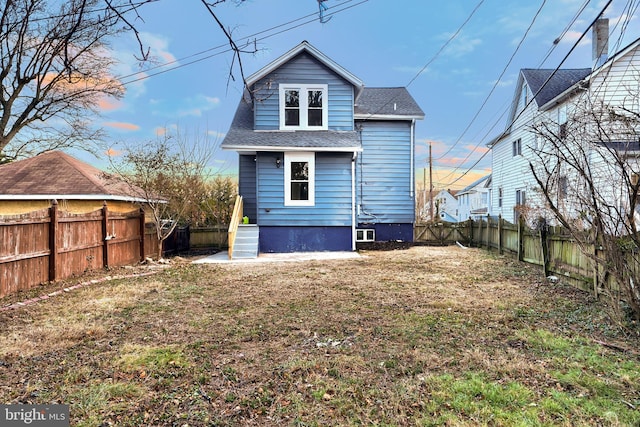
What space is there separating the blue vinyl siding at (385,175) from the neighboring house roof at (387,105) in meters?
0.42

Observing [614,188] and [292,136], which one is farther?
[292,136]

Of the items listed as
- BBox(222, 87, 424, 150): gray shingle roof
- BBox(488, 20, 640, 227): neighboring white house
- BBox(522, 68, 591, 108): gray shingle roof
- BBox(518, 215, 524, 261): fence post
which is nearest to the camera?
BBox(488, 20, 640, 227): neighboring white house

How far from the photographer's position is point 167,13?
3186 millimetres

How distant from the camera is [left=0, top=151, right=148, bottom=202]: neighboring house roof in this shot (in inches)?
424

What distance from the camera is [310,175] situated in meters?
12.2

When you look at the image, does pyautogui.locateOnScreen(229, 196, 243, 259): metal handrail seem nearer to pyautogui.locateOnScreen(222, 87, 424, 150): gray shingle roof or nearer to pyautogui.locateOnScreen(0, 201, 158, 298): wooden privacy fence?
pyautogui.locateOnScreen(222, 87, 424, 150): gray shingle roof

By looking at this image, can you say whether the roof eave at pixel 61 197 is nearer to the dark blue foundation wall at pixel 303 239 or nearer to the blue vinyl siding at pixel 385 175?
the dark blue foundation wall at pixel 303 239

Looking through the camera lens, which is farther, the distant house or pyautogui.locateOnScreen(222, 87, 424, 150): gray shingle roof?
pyautogui.locateOnScreen(222, 87, 424, 150): gray shingle roof

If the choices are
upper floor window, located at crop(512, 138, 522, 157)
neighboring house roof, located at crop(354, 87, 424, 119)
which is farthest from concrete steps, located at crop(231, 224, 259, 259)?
upper floor window, located at crop(512, 138, 522, 157)

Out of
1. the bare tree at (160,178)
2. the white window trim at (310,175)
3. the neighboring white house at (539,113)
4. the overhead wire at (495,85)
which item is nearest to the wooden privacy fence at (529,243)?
the neighboring white house at (539,113)

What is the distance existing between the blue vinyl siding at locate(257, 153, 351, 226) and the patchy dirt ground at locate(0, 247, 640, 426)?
5.76 m

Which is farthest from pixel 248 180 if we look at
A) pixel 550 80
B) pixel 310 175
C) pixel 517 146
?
pixel 550 80

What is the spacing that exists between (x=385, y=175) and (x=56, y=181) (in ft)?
40.0

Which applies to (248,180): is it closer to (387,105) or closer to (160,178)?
(160,178)
